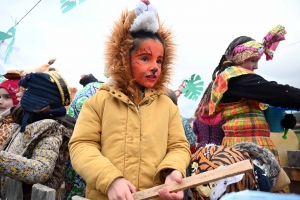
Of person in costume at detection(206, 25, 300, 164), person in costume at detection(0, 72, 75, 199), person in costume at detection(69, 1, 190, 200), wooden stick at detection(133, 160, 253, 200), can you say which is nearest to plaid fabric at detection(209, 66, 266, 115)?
person in costume at detection(206, 25, 300, 164)

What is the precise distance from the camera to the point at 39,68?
378 centimetres

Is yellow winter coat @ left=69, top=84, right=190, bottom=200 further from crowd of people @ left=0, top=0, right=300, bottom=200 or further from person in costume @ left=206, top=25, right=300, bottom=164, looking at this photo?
person in costume @ left=206, top=25, right=300, bottom=164

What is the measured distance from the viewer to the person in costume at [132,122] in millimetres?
1229

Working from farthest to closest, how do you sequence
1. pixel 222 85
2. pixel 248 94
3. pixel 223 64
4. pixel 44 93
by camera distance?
pixel 223 64 → pixel 222 85 → pixel 248 94 → pixel 44 93

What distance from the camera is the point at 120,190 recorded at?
111cm

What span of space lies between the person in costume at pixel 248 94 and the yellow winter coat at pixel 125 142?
85 centimetres

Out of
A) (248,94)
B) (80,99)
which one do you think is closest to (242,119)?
(248,94)

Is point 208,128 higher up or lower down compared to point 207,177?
lower down

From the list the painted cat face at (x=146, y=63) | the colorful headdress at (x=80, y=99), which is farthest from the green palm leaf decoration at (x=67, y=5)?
the painted cat face at (x=146, y=63)

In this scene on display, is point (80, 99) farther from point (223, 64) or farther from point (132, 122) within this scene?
point (223, 64)

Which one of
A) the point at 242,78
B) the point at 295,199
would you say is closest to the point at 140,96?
the point at 242,78

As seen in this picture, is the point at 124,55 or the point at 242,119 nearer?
the point at 124,55

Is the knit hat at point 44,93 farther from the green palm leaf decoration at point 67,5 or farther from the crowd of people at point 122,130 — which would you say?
the green palm leaf decoration at point 67,5

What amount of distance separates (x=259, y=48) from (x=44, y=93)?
1.56 meters
